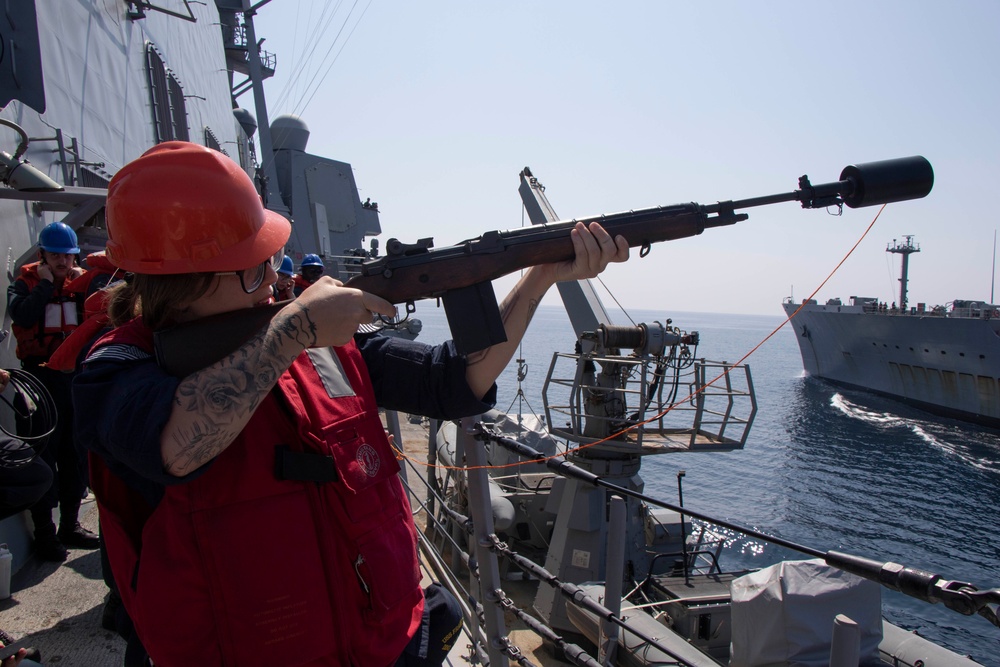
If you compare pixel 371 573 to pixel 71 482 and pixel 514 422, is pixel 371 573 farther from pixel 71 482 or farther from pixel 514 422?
pixel 514 422

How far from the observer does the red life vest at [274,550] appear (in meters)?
1.25

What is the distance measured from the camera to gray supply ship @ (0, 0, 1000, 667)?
2.29 meters

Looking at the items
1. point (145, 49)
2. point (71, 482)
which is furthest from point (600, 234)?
point (145, 49)

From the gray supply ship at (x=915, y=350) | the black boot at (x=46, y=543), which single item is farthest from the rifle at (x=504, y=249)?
the gray supply ship at (x=915, y=350)

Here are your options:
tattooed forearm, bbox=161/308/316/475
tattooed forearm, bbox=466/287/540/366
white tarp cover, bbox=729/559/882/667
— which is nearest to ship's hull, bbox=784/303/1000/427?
white tarp cover, bbox=729/559/882/667

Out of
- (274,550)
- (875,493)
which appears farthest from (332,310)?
(875,493)

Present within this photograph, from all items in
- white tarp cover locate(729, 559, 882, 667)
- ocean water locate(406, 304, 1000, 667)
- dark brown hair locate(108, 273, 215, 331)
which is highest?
dark brown hair locate(108, 273, 215, 331)

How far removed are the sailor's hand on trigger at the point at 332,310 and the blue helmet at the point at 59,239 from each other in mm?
3279

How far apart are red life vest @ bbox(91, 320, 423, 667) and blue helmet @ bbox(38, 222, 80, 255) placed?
124 inches

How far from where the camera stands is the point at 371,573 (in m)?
1.36

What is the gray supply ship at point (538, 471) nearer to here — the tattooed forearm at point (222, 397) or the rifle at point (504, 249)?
the rifle at point (504, 249)

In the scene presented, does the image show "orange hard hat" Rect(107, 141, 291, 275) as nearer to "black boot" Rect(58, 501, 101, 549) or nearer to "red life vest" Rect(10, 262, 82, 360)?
"red life vest" Rect(10, 262, 82, 360)

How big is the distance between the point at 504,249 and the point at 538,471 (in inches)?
422

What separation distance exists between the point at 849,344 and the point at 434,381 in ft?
158
